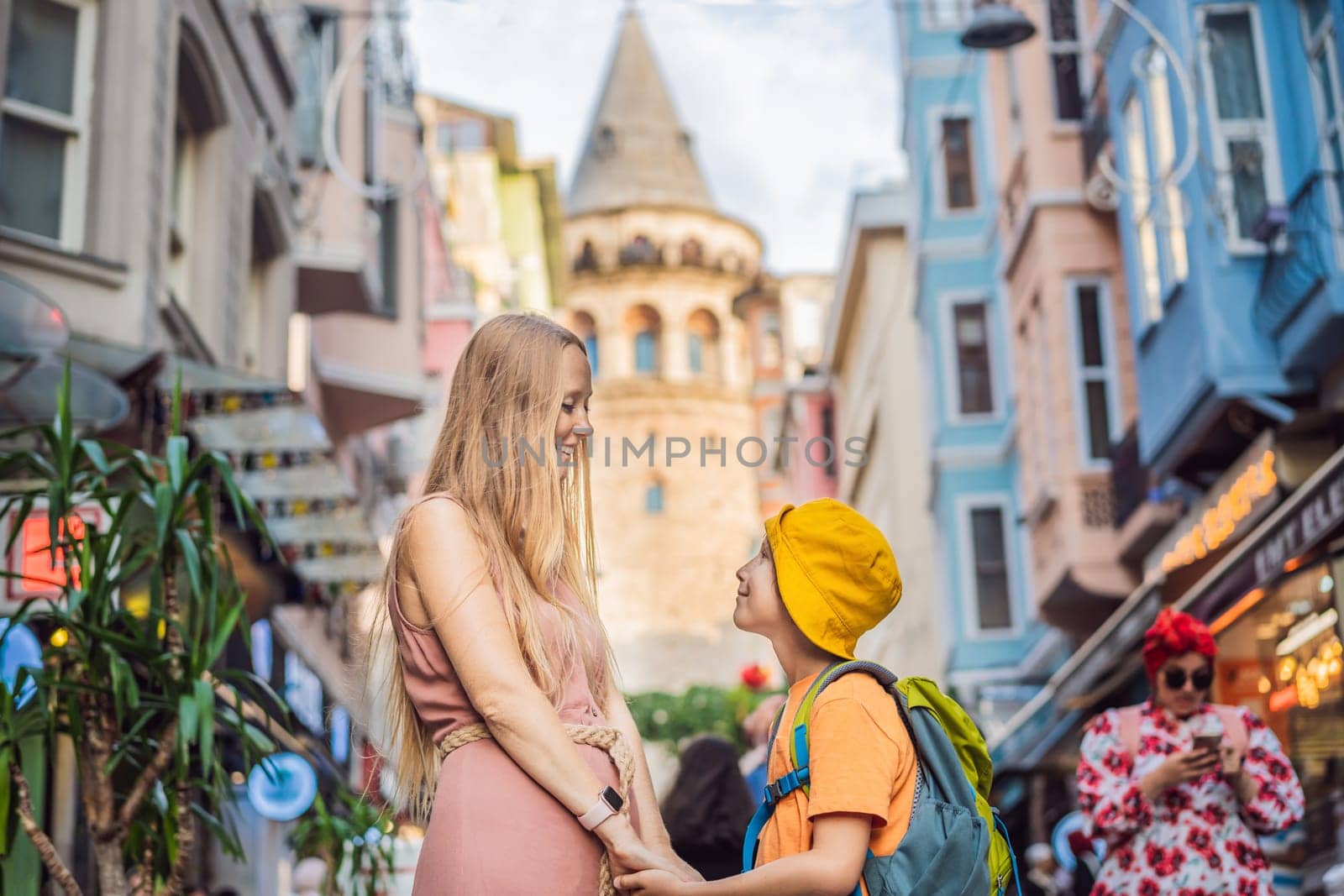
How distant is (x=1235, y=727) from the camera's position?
224 inches

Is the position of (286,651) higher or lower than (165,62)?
lower

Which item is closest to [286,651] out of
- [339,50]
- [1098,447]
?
[339,50]

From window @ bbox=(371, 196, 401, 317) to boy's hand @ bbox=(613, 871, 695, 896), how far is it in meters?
24.0

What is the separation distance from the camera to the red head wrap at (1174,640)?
567 centimetres

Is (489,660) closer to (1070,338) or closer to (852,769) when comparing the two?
(852,769)

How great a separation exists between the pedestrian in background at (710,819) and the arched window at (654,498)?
237 ft

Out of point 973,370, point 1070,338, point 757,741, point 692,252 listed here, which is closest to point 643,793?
point 757,741

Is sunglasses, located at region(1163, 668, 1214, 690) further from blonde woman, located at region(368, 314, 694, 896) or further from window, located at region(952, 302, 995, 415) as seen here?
window, located at region(952, 302, 995, 415)

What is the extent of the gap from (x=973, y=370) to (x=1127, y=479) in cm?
1014

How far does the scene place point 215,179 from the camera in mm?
15719

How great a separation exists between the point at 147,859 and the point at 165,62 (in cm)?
890

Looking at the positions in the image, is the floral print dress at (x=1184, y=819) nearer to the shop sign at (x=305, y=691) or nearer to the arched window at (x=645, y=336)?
the shop sign at (x=305, y=691)

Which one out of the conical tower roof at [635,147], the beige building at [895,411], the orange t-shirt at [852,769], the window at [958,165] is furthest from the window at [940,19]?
the conical tower roof at [635,147]

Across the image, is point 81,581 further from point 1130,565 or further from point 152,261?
point 1130,565
